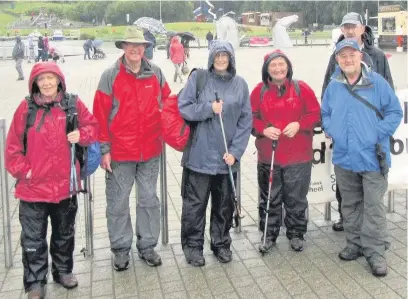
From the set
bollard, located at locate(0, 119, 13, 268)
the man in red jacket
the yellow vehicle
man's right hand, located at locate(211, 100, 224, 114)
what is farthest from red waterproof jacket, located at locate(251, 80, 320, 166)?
the yellow vehicle

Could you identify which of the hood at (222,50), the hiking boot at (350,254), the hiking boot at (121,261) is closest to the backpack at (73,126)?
the hiking boot at (121,261)

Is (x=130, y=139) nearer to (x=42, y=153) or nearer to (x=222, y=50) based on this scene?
(x=42, y=153)

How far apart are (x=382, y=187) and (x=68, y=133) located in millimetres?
2492

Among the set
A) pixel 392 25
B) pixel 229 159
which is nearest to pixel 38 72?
pixel 229 159

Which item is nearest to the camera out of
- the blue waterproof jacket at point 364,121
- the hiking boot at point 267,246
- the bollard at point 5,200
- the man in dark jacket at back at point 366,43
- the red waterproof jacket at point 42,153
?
the red waterproof jacket at point 42,153

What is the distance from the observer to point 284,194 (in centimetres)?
470

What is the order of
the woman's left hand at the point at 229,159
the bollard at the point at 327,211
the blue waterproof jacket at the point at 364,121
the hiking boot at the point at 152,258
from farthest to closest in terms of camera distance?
the bollard at the point at 327,211 < the hiking boot at the point at 152,258 < the woman's left hand at the point at 229,159 < the blue waterproof jacket at the point at 364,121

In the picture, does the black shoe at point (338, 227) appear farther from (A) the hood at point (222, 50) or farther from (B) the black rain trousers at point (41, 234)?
(B) the black rain trousers at point (41, 234)

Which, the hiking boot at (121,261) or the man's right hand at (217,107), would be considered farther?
the hiking boot at (121,261)

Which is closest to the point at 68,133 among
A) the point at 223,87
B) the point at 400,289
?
the point at 223,87

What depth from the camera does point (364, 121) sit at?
4.10m

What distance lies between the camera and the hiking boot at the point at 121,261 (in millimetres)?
4359

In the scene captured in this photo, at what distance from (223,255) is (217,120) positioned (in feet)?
3.89

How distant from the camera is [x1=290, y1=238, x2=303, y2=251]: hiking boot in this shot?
471cm
